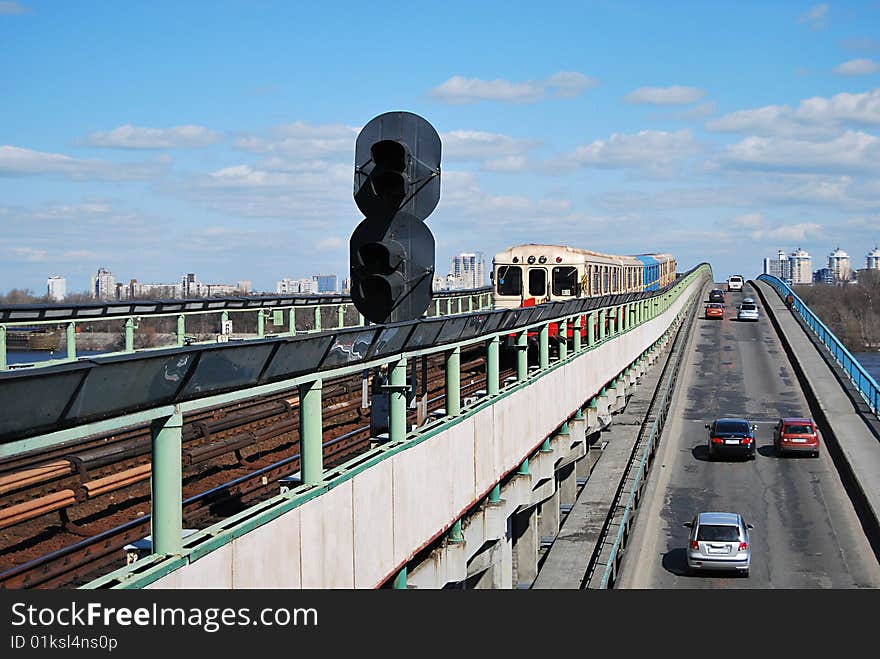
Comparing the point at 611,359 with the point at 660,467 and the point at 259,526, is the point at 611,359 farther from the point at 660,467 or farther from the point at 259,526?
the point at 259,526

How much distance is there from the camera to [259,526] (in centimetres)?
650

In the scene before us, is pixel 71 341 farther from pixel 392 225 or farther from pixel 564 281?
pixel 564 281

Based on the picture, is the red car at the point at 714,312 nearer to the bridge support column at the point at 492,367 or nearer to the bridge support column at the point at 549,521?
the bridge support column at the point at 549,521

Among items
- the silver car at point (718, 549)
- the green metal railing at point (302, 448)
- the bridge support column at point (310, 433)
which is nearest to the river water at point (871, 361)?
the silver car at point (718, 549)

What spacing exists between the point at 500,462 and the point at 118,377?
893 cm

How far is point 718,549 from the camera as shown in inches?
891

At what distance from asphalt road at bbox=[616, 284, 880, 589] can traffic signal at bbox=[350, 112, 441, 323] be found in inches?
560

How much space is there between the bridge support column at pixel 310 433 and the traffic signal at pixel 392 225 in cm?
213

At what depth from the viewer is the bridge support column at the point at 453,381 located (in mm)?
11117

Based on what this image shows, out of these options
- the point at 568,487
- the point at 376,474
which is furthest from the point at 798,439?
the point at 376,474

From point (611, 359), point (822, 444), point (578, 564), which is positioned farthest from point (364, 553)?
point (822, 444)

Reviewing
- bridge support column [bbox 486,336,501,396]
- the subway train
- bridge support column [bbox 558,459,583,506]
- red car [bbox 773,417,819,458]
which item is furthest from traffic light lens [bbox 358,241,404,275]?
red car [bbox 773,417,819,458]

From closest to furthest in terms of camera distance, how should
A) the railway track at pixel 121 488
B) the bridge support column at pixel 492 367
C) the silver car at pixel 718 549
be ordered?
the railway track at pixel 121 488, the bridge support column at pixel 492 367, the silver car at pixel 718 549

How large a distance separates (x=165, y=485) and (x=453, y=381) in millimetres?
5812
